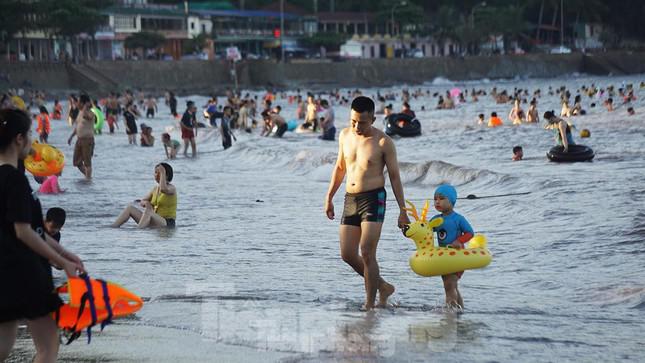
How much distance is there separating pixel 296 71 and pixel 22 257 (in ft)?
297

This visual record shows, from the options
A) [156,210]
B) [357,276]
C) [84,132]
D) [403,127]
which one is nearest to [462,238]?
[357,276]

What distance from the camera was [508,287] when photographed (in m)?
9.09

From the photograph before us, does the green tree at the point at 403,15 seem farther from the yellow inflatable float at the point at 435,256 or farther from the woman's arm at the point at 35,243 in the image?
the woman's arm at the point at 35,243

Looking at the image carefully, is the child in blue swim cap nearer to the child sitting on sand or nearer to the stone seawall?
the child sitting on sand

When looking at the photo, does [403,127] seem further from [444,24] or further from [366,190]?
[444,24]

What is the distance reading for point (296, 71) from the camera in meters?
94.8

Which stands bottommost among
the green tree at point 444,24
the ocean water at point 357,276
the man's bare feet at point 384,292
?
the ocean water at point 357,276

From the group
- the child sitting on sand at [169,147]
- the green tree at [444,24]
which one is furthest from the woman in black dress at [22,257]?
the green tree at [444,24]

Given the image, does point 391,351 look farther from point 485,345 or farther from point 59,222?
point 59,222

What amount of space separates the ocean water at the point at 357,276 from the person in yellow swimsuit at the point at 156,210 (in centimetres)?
26

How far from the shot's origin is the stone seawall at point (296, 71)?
253 feet

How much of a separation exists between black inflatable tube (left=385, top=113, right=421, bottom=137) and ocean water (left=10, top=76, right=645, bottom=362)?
32.8 ft

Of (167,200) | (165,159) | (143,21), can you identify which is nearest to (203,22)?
(143,21)

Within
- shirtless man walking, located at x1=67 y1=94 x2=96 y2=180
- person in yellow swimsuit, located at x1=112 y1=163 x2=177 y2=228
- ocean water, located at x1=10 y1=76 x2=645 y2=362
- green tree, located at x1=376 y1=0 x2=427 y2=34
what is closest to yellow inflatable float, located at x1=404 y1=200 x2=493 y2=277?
ocean water, located at x1=10 y1=76 x2=645 y2=362
